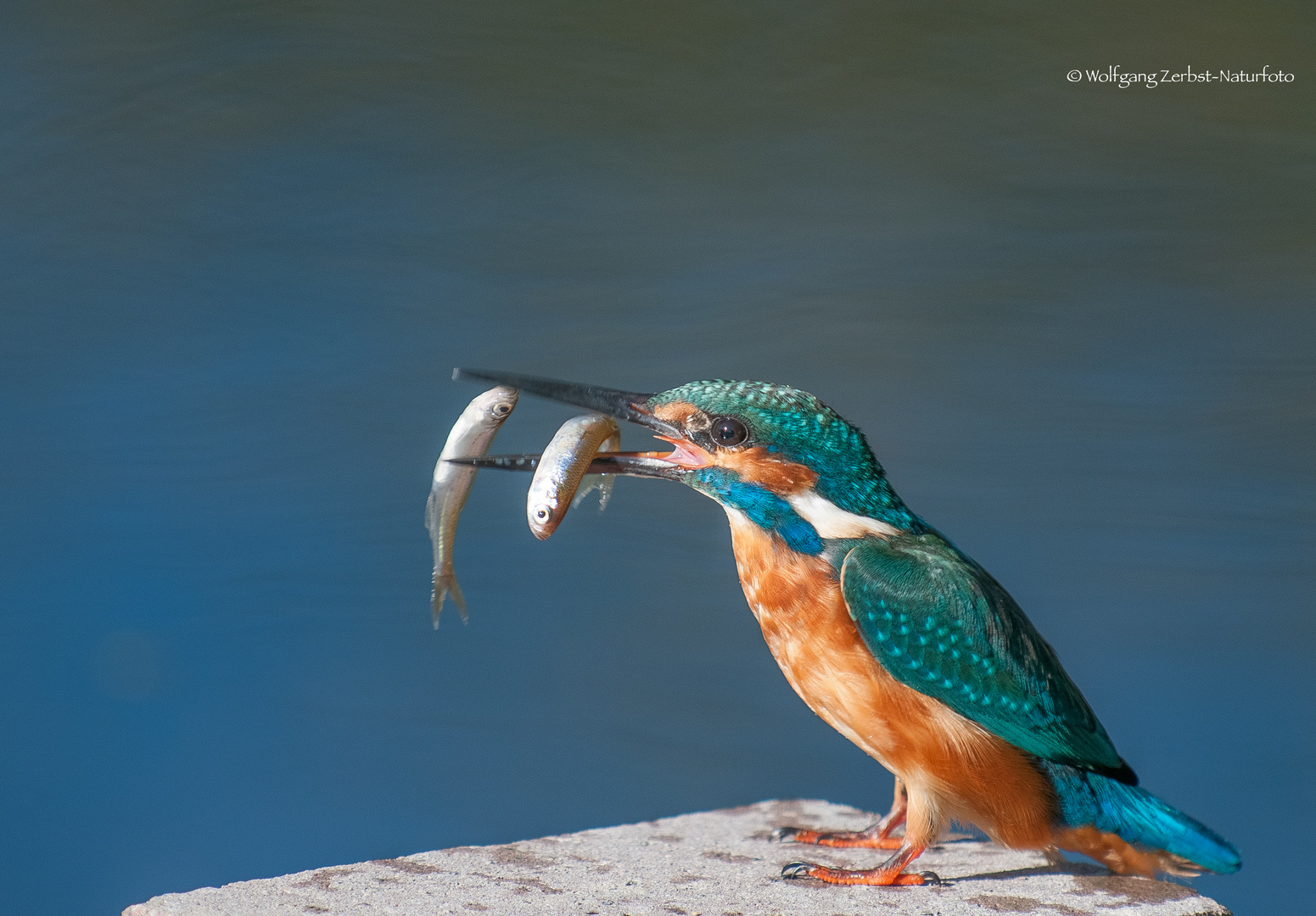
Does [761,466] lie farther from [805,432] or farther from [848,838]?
[848,838]

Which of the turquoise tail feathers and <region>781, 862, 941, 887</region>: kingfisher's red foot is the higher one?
the turquoise tail feathers

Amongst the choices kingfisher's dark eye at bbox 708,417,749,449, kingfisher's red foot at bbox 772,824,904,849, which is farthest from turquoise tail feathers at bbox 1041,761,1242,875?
kingfisher's dark eye at bbox 708,417,749,449

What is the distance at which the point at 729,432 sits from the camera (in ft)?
6.03

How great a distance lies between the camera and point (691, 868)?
2025 mm

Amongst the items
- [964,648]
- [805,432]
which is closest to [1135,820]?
[964,648]

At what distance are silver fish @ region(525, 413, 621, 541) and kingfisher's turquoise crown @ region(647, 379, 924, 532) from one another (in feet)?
0.45

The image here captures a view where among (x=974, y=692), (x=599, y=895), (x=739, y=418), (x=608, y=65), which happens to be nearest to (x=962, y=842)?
(x=974, y=692)

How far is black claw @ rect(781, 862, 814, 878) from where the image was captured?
1953mm

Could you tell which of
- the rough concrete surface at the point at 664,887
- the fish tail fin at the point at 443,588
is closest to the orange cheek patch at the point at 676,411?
the fish tail fin at the point at 443,588

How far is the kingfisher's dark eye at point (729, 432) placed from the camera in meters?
1.83

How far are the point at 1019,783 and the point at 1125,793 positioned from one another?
0.19 metres

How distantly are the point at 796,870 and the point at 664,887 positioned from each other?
0.73 feet

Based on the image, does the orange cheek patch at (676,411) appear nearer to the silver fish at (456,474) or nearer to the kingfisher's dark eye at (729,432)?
the kingfisher's dark eye at (729,432)

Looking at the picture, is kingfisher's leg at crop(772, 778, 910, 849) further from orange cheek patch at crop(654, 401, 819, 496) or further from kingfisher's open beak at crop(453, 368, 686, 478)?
kingfisher's open beak at crop(453, 368, 686, 478)
